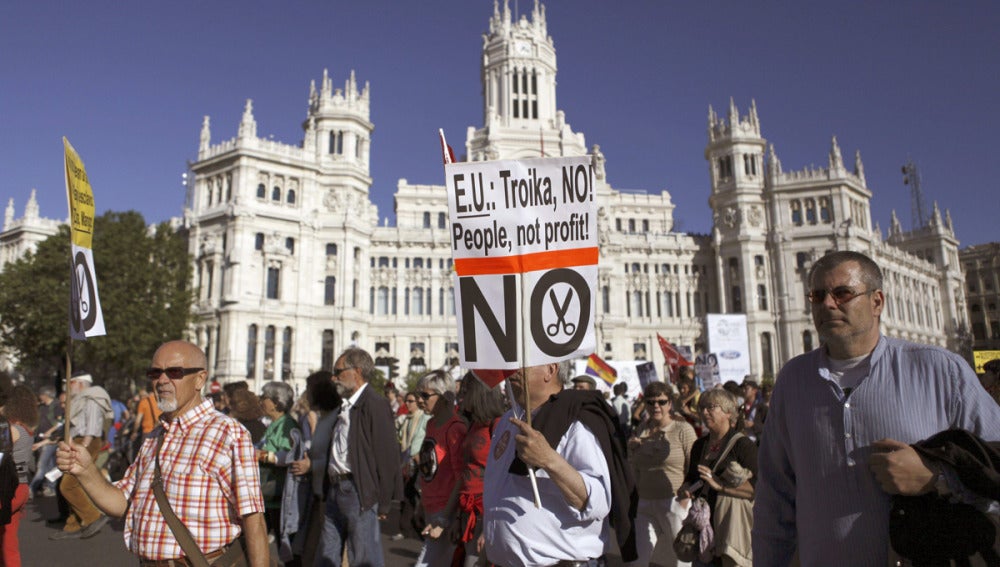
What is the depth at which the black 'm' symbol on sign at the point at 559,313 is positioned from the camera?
3379 mm

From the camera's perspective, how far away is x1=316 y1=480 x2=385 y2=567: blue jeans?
5555 mm

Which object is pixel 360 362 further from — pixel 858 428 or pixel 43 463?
pixel 43 463

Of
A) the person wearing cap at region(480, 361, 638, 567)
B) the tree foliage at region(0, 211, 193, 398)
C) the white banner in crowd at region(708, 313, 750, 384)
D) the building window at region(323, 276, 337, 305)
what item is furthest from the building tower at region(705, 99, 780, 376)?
the person wearing cap at region(480, 361, 638, 567)

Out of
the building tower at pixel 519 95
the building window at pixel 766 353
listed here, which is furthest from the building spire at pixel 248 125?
the building window at pixel 766 353

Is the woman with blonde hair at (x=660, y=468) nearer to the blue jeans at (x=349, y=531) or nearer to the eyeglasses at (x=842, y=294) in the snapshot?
the blue jeans at (x=349, y=531)

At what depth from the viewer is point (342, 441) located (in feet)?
19.0

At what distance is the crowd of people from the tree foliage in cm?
3275

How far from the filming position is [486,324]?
3.46 meters

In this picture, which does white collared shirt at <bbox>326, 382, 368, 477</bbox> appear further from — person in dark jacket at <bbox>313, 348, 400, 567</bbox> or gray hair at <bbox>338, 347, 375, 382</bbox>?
gray hair at <bbox>338, 347, 375, 382</bbox>

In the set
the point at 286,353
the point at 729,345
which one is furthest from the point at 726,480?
the point at 286,353

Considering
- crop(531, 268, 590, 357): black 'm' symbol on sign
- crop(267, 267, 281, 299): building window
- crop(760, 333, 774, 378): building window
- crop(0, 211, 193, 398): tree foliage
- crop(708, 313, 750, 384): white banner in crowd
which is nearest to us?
crop(531, 268, 590, 357): black 'm' symbol on sign

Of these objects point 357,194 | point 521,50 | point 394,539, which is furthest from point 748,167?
point 394,539

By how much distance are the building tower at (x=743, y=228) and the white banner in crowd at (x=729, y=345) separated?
2384 centimetres

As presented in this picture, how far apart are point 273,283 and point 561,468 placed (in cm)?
4434
